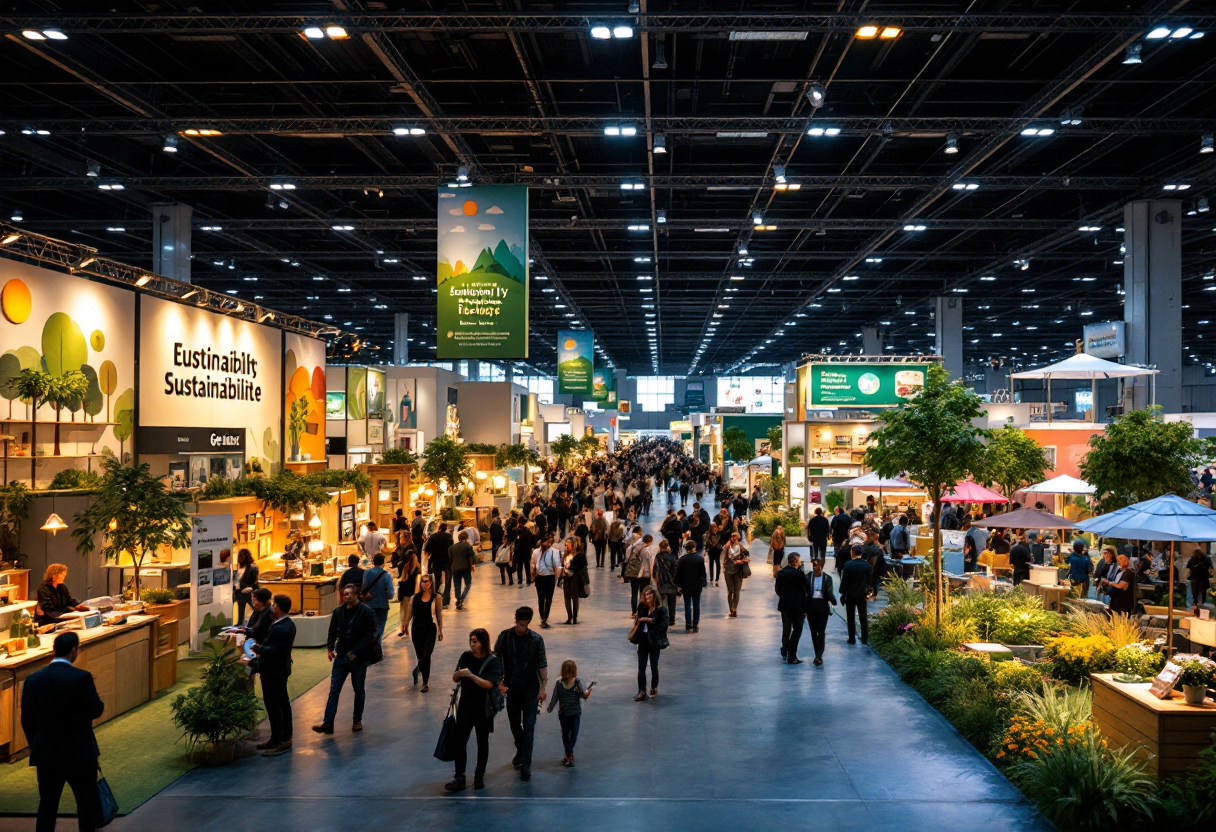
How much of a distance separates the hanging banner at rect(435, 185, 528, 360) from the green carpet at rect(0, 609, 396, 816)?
5.73m

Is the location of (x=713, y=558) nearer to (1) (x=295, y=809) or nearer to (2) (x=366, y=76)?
(2) (x=366, y=76)

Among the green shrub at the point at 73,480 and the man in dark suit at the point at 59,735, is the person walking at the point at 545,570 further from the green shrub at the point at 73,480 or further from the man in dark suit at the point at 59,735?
the man in dark suit at the point at 59,735

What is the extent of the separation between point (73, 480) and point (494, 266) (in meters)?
6.45

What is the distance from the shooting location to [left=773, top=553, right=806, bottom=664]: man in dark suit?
11188mm

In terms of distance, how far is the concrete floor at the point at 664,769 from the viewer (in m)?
6.46

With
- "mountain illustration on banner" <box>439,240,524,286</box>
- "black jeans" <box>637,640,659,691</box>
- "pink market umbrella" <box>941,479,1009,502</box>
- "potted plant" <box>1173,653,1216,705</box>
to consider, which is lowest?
"black jeans" <box>637,640,659,691</box>

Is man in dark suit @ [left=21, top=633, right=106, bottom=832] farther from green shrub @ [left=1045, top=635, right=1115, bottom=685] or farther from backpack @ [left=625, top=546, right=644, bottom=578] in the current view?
green shrub @ [left=1045, top=635, right=1115, bottom=685]

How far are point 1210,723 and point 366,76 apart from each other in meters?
14.4

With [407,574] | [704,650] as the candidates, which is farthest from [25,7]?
[704,650]

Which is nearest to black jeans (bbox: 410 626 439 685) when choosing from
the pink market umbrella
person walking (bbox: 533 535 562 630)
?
person walking (bbox: 533 535 562 630)

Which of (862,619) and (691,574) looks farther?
(691,574)

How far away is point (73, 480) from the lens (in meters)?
12.5

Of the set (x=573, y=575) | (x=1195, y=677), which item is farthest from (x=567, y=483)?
(x=1195, y=677)

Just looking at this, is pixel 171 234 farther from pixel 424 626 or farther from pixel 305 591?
pixel 424 626
